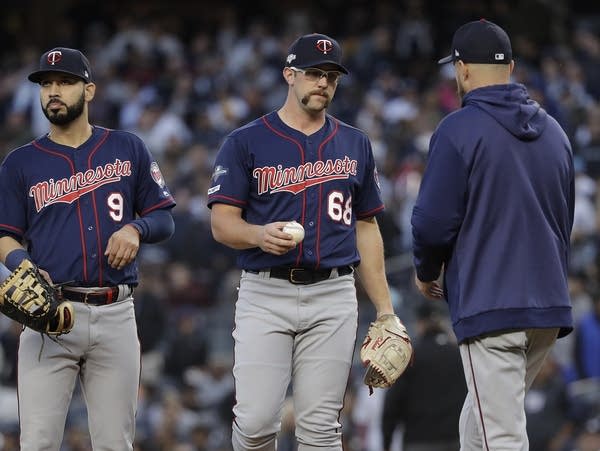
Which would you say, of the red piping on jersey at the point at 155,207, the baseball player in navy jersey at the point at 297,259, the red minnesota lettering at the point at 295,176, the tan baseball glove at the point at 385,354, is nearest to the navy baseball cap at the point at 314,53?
the baseball player in navy jersey at the point at 297,259

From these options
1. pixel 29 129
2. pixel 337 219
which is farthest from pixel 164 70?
pixel 337 219

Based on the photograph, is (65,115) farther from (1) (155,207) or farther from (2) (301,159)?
(2) (301,159)

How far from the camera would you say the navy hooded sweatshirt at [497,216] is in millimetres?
4949

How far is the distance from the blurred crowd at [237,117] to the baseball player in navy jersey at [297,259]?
89.5 inches

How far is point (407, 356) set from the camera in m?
5.57

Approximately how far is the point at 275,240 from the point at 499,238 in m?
0.93

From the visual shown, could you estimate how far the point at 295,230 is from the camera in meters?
5.23

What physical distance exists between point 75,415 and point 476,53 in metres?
7.94

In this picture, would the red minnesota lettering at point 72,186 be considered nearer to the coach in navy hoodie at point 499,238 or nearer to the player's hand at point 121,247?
the player's hand at point 121,247

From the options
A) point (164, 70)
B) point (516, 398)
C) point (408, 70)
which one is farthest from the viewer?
point (164, 70)

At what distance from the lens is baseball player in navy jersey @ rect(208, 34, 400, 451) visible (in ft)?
17.9

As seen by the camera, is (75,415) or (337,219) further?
(75,415)

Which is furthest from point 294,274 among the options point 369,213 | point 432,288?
point 432,288

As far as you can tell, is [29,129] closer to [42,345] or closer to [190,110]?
[190,110]
